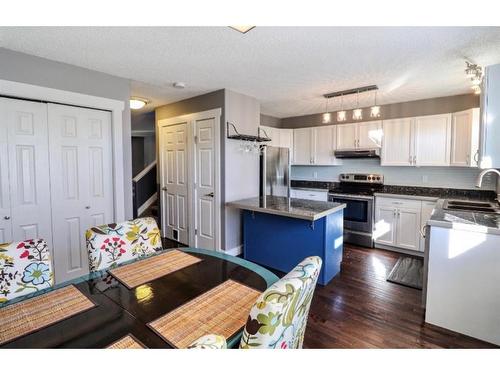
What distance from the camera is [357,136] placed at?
4285 mm

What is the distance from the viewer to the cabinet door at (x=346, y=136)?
4328 mm

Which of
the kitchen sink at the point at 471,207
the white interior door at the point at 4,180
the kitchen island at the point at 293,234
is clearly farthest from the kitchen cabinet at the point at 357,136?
the white interior door at the point at 4,180

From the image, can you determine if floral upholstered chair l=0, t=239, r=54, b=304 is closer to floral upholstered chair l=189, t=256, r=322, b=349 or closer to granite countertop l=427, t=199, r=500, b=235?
floral upholstered chair l=189, t=256, r=322, b=349

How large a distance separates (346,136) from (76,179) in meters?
4.04

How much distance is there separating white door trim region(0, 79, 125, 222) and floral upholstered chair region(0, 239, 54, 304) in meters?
1.56

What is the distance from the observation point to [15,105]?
7.30 feet

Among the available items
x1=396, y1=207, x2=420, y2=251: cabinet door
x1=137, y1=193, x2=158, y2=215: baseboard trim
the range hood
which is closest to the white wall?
the range hood

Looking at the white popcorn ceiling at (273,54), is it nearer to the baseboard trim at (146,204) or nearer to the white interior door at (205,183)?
the white interior door at (205,183)

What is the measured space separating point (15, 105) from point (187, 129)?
6.44 ft

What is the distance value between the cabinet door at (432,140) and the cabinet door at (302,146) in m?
1.77

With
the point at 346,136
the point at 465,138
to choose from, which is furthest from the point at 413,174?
the point at 346,136

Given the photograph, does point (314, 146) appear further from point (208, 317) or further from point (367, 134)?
point (208, 317)
